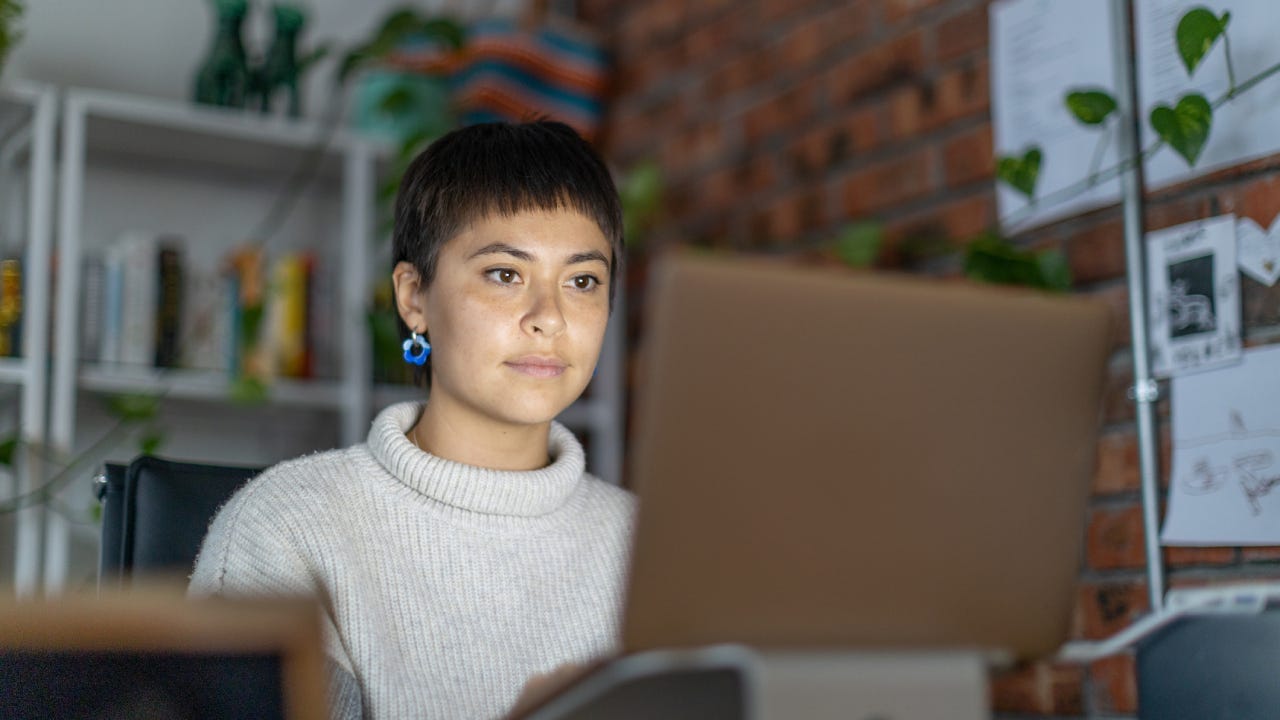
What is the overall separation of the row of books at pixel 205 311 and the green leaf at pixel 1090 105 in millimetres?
1525

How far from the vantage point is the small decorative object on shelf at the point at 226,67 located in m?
2.61

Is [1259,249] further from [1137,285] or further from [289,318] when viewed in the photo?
[289,318]

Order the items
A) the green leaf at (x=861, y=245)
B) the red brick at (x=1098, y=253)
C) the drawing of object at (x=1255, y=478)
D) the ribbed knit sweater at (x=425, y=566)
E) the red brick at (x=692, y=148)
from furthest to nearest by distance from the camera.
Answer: the red brick at (x=692, y=148)
the green leaf at (x=861, y=245)
the red brick at (x=1098, y=253)
the drawing of object at (x=1255, y=478)
the ribbed knit sweater at (x=425, y=566)

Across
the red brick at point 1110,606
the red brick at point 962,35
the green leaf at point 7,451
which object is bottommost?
the red brick at point 1110,606

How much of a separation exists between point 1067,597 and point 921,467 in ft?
0.54

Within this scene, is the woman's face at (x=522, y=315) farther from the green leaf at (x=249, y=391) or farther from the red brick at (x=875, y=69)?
the green leaf at (x=249, y=391)

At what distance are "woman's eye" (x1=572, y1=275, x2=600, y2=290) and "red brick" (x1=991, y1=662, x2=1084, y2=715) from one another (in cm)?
81

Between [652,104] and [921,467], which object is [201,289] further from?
[921,467]

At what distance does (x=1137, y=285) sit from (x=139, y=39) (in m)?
2.07

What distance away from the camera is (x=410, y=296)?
62.9 inches

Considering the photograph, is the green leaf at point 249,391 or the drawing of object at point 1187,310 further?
the green leaf at point 249,391

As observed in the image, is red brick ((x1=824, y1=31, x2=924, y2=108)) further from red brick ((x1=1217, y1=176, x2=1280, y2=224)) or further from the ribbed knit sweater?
the ribbed knit sweater

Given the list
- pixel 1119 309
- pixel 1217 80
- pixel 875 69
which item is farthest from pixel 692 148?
pixel 1217 80

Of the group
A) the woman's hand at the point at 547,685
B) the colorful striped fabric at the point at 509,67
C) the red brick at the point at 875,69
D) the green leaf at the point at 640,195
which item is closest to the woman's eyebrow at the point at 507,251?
the woman's hand at the point at 547,685
